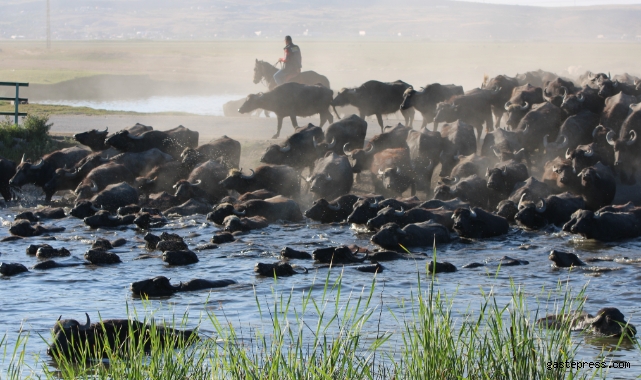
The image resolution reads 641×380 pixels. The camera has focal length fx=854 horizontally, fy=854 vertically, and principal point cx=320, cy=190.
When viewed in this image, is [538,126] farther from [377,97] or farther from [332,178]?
[377,97]

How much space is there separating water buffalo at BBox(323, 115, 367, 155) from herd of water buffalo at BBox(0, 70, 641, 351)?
37mm

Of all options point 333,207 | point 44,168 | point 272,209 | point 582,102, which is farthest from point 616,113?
point 44,168

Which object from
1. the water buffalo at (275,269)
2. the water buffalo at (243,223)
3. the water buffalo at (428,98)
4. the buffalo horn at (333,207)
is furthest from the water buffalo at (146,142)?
the water buffalo at (275,269)

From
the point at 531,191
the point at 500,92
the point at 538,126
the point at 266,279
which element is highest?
the point at 500,92

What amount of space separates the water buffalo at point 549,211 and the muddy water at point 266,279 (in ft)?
0.82

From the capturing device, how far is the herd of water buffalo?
1402cm

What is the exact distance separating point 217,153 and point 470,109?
246 inches

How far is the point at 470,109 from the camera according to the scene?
20750 mm

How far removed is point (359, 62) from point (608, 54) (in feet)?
84.2

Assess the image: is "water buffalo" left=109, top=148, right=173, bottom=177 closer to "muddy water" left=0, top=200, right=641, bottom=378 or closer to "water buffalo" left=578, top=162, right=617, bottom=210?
"muddy water" left=0, top=200, right=641, bottom=378

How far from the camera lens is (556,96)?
63.4 ft

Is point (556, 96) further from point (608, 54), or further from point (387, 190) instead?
point (608, 54)

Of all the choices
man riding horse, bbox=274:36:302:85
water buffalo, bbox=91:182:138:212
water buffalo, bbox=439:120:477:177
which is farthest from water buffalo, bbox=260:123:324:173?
man riding horse, bbox=274:36:302:85

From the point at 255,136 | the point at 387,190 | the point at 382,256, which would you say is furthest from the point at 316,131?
the point at 382,256
